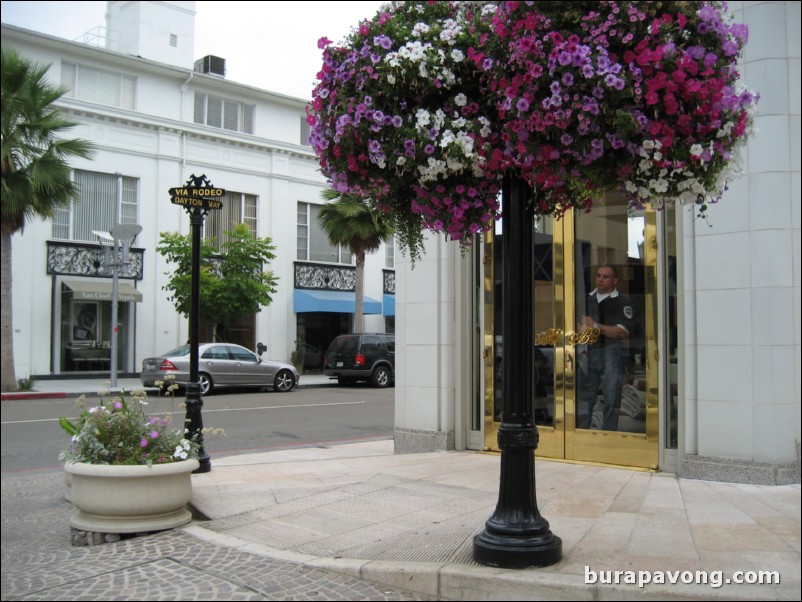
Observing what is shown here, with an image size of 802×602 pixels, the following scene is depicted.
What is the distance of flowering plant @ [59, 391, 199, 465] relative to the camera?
5.71 metres

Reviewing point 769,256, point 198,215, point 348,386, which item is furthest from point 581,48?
point 348,386

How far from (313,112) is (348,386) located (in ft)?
65.5

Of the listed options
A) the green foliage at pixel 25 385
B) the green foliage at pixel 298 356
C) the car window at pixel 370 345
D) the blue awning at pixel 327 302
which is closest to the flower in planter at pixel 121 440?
the green foliage at pixel 25 385

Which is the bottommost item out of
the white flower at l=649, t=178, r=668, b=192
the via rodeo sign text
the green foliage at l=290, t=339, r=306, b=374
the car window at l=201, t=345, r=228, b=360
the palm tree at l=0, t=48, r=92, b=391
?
the green foliage at l=290, t=339, r=306, b=374

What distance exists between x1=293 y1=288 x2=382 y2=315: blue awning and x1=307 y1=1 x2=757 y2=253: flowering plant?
2383 cm

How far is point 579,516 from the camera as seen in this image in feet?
17.9

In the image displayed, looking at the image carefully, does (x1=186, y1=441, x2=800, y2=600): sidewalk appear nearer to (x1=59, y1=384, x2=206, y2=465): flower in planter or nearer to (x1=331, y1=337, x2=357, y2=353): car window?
(x1=59, y1=384, x2=206, y2=465): flower in planter

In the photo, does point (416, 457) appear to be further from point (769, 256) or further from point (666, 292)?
point (769, 256)

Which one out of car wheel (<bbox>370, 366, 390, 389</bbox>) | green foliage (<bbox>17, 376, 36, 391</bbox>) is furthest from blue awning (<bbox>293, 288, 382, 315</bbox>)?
green foliage (<bbox>17, 376, 36, 391</bbox>)

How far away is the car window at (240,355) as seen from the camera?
20.2 meters

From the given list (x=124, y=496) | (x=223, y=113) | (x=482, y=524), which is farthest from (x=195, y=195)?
(x=223, y=113)

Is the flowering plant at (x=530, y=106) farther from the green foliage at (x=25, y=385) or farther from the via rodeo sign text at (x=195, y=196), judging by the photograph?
the green foliage at (x=25, y=385)

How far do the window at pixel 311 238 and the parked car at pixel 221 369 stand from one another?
29.0 feet

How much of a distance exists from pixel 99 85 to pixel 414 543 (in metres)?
22.9
